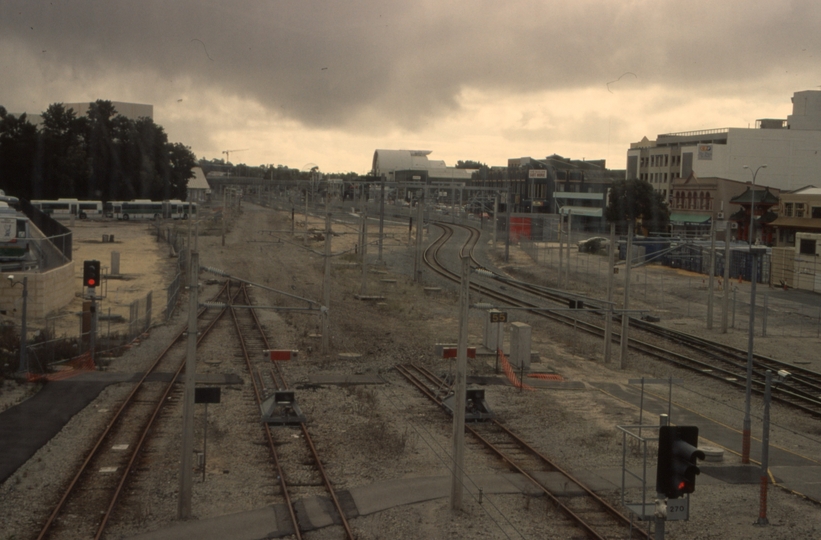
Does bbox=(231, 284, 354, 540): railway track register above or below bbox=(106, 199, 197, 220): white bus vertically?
below

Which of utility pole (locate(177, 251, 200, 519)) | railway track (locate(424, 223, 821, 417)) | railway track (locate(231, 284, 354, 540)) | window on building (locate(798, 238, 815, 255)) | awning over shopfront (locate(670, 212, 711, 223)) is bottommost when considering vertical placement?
railway track (locate(231, 284, 354, 540))

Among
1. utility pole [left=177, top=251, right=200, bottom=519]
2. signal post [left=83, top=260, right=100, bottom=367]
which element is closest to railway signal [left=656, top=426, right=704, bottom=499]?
utility pole [left=177, top=251, right=200, bottom=519]

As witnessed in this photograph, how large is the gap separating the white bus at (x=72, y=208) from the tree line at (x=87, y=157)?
37.6 inches

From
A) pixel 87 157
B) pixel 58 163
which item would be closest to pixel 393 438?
pixel 58 163

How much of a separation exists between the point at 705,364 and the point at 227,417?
15.6 meters

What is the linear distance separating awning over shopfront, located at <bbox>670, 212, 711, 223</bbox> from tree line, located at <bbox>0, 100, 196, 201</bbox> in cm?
5922

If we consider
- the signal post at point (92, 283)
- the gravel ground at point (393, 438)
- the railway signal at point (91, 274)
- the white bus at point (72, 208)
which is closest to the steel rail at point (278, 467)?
the gravel ground at point (393, 438)

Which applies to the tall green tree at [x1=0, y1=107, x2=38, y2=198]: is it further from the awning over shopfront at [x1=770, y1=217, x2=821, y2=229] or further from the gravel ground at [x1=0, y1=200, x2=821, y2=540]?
the awning over shopfront at [x1=770, y1=217, x2=821, y2=229]

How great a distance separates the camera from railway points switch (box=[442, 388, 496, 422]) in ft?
54.9

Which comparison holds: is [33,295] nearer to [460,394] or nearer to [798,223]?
[460,394]

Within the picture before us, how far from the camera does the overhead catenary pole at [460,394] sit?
36.2ft

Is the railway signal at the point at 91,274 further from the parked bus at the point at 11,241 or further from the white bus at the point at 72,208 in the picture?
the white bus at the point at 72,208

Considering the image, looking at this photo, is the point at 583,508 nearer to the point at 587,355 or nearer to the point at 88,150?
the point at 587,355

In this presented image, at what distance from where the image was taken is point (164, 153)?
321 ft
